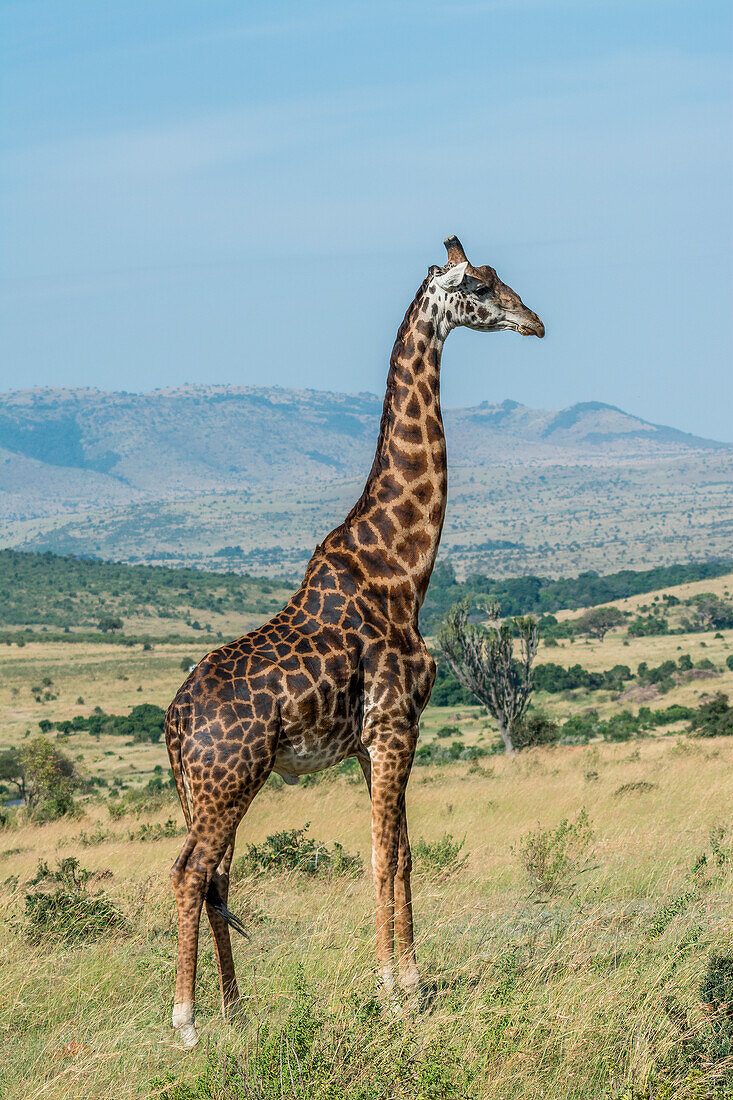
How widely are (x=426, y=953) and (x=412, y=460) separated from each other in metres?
3.23

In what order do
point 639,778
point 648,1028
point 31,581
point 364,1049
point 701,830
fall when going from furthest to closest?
point 31,581 < point 639,778 < point 701,830 < point 648,1028 < point 364,1049

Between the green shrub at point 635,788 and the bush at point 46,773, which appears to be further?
the bush at point 46,773

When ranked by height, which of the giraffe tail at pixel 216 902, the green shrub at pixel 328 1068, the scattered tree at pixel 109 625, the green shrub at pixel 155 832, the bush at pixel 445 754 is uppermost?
the giraffe tail at pixel 216 902

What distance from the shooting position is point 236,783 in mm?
6246

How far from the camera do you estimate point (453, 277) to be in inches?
276

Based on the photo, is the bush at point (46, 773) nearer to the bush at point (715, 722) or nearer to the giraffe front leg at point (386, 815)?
the bush at point (715, 722)

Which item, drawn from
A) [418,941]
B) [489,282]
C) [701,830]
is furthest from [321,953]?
[701,830]

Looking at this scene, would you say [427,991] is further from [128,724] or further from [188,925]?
[128,724]

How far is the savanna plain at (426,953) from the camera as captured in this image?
5.46 meters

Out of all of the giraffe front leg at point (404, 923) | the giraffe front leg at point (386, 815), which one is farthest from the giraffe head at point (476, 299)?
the giraffe front leg at point (404, 923)

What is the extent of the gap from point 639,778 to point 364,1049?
1398 cm

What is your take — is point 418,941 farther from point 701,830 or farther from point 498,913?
point 701,830

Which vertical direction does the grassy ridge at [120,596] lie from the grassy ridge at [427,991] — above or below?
below

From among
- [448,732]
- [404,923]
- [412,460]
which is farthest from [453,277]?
[448,732]
